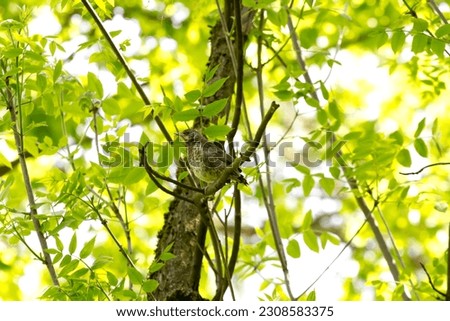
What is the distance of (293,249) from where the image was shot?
145 inches

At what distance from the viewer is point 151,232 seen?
24.4ft

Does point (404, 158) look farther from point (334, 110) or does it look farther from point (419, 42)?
point (419, 42)

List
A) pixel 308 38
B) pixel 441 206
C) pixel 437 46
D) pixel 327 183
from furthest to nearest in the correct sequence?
1. pixel 308 38
2. pixel 327 183
3. pixel 441 206
4. pixel 437 46

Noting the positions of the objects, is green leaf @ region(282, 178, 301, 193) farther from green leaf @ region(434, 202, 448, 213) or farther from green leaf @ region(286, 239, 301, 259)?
green leaf @ region(434, 202, 448, 213)

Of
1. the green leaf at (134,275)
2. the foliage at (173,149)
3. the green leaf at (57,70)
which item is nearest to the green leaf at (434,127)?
the foliage at (173,149)

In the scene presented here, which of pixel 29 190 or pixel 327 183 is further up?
pixel 327 183

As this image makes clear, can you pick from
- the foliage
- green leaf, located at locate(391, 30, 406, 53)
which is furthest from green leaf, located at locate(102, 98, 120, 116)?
green leaf, located at locate(391, 30, 406, 53)

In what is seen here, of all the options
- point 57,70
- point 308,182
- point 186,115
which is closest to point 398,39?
point 308,182

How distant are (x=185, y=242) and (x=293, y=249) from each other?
60cm

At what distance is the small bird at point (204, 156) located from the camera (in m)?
3.91

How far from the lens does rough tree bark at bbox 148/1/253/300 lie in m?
3.64

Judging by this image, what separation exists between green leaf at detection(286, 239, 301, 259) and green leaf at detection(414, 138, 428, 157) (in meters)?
0.84

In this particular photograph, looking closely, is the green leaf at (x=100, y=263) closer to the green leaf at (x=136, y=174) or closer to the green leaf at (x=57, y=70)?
the green leaf at (x=136, y=174)

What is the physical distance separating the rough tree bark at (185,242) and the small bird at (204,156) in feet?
0.38
